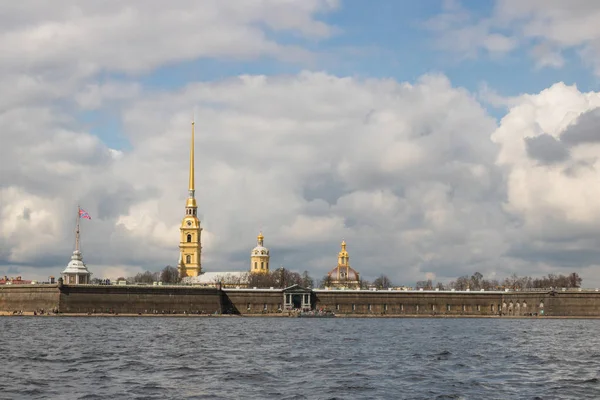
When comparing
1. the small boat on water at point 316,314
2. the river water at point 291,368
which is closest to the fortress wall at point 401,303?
the small boat on water at point 316,314

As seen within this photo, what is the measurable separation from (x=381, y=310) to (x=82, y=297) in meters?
48.3

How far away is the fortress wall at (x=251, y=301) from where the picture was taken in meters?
145

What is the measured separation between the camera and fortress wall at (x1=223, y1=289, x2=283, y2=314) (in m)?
145

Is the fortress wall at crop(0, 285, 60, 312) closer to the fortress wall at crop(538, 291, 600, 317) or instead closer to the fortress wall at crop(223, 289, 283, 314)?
the fortress wall at crop(223, 289, 283, 314)

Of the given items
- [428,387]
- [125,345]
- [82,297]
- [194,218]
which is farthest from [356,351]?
[194,218]

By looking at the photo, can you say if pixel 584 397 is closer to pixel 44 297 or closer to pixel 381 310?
pixel 44 297

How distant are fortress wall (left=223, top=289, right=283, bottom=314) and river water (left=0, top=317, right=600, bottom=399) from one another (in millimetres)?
71906

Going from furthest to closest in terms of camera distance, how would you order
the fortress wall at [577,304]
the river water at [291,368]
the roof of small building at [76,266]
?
the fortress wall at [577,304] → the roof of small building at [76,266] → the river water at [291,368]

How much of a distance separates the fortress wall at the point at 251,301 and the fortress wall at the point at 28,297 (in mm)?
27164

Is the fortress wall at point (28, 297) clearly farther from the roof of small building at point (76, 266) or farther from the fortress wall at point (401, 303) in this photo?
the fortress wall at point (401, 303)

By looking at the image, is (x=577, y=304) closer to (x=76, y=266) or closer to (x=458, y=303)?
(x=458, y=303)

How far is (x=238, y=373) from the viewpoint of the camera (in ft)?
145

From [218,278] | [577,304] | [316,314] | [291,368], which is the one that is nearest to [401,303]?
[316,314]

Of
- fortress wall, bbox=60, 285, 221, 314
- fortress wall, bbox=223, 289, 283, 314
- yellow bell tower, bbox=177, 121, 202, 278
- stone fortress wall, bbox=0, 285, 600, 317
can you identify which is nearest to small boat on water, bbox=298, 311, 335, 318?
stone fortress wall, bbox=0, 285, 600, 317
